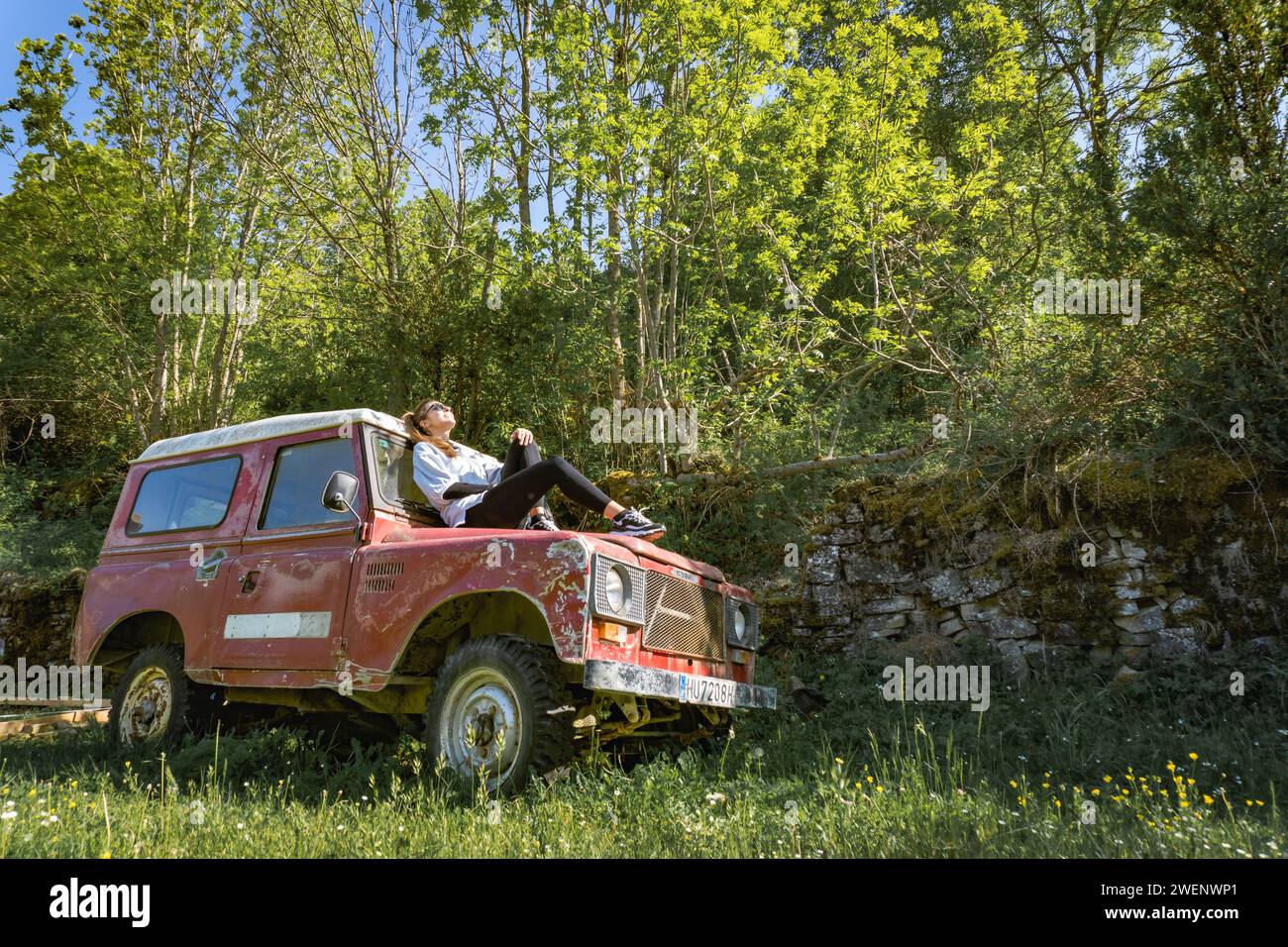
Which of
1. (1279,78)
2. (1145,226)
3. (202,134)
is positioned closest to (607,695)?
(1145,226)

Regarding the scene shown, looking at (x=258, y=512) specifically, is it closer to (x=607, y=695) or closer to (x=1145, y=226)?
(x=607, y=695)

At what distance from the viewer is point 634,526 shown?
512cm

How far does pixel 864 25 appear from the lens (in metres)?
10.8

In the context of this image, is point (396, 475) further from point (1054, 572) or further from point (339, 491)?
point (1054, 572)

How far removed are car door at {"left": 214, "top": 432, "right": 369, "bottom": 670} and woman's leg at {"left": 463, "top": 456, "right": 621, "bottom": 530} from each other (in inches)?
27.6

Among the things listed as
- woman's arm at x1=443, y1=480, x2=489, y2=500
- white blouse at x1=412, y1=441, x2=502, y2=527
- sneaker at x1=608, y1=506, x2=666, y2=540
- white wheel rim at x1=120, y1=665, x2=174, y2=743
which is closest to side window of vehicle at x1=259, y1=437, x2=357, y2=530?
white blouse at x1=412, y1=441, x2=502, y2=527

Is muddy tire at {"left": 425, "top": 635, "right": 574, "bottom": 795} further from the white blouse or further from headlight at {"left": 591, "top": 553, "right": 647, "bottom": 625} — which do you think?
the white blouse

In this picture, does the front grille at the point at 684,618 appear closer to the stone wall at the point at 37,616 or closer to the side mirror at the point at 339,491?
the side mirror at the point at 339,491

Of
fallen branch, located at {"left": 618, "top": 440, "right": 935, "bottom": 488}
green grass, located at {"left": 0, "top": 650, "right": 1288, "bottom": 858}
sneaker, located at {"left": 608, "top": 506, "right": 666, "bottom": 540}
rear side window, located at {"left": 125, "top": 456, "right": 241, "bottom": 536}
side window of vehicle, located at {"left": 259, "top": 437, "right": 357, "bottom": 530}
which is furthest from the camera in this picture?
fallen branch, located at {"left": 618, "top": 440, "right": 935, "bottom": 488}

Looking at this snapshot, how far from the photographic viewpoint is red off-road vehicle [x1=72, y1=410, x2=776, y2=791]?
4.17 meters

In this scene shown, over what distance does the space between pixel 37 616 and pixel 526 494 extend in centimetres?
965

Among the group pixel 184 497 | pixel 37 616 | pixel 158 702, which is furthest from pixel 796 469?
pixel 37 616

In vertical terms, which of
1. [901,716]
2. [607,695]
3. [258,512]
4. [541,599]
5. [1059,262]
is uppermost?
[1059,262]
